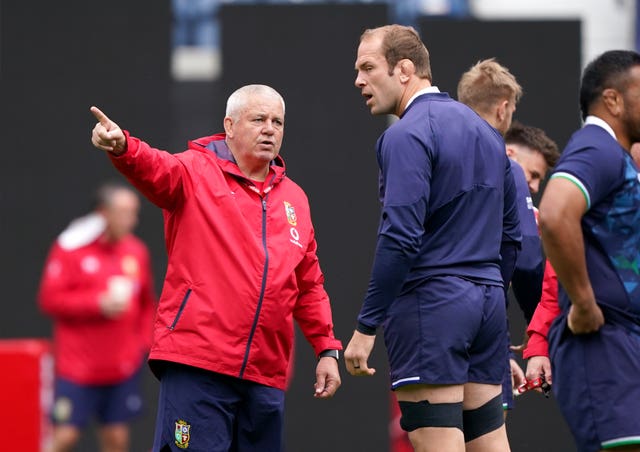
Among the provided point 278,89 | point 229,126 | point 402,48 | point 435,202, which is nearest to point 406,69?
point 402,48

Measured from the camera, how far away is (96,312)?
8.75 metres

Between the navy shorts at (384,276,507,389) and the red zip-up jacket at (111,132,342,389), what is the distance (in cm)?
58

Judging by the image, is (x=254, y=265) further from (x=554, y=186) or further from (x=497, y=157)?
(x=554, y=186)

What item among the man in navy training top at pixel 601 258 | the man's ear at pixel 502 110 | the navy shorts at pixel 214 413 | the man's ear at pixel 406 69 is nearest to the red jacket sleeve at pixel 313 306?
the navy shorts at pixel 214 413

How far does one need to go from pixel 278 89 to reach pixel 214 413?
3.82 m

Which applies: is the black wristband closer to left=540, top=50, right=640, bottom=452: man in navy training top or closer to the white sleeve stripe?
left=540, top=50, right=640, bottom=452: man in navy training top

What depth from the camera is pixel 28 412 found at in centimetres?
722

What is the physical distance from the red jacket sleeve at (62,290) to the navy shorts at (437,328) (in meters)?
4.47

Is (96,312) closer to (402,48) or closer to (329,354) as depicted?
(329,354)

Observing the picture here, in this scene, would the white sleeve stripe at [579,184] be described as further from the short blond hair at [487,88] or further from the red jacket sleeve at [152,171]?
the red jacket sleeve at [152,171]

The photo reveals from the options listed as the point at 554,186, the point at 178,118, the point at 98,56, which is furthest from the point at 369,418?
the point at 554,186

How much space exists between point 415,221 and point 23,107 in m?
4.80

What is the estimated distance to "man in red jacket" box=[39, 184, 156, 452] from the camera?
8516 millimetres

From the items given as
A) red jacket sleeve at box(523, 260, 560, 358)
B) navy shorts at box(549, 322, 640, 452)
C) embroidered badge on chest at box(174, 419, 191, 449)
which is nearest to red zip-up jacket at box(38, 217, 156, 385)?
embroidered badge on chest at box(174, 419, 191, 449)
